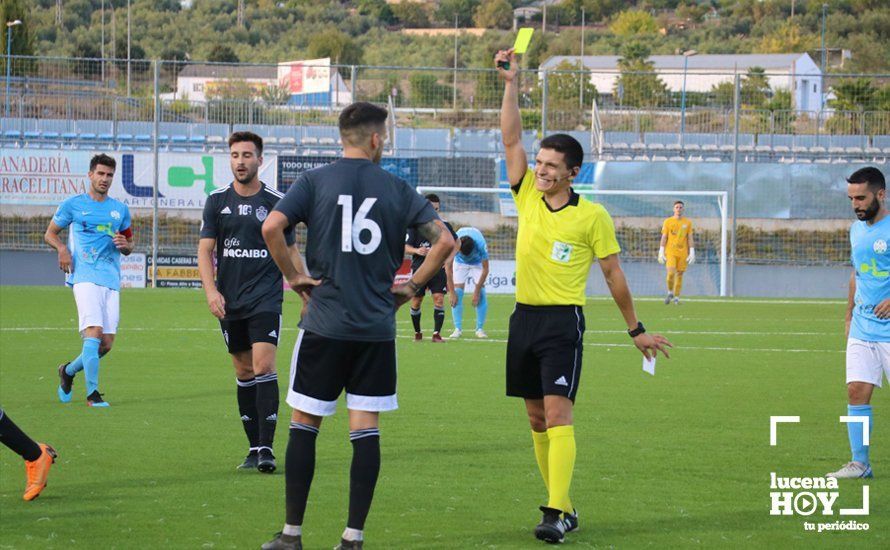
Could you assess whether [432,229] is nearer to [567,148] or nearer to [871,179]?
[567,148]

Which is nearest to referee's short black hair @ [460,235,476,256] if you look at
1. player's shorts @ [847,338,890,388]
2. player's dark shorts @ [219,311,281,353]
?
player's dark shorts @ [219,311,281,353]

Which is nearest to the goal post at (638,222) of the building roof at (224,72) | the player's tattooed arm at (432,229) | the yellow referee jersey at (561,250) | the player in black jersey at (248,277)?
the building roof at (224,72)

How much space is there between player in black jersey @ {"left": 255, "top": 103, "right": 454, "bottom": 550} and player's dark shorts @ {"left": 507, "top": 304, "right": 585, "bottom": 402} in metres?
0.88

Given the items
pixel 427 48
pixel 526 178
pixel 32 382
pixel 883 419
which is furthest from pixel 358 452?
pixel 427 48

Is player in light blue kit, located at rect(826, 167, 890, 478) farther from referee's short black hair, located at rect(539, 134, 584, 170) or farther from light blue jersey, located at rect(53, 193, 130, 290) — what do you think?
light blue jersey, located at rect(53, 193, 130, 290)

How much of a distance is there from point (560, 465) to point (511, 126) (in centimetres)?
190

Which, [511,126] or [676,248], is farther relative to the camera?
[676,248]

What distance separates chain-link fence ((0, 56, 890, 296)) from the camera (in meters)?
31.4

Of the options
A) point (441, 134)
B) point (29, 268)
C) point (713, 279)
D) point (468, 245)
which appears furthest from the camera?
point (441, 134)

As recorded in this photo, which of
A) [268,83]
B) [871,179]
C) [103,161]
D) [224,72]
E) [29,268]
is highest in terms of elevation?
[224,72]

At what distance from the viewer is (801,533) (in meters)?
7.03

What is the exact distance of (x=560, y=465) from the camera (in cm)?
680

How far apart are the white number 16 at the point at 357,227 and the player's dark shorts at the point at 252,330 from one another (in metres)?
2.76

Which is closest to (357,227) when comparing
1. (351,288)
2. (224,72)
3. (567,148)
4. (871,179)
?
(351,288)
